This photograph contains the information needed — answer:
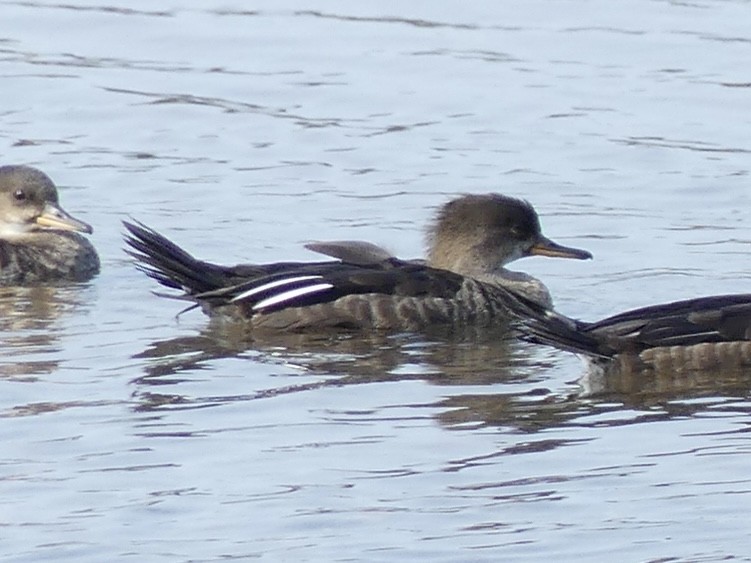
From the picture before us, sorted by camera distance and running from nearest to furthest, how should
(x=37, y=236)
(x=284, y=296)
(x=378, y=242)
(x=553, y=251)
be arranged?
(x=284, y=296) < (x=553, y=251) < (x=37, y=236) < (x=378, y=242)

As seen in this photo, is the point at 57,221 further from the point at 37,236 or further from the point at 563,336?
the point at 563,336

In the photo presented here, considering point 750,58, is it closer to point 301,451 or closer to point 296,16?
point 296,16

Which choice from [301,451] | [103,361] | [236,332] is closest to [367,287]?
[236,332]

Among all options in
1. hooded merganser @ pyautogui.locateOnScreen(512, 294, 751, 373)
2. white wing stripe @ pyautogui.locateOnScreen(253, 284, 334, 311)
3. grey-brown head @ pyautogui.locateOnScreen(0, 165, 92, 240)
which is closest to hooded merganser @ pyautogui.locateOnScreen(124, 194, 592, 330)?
white wing stripe @ pyautogui.locateOnScreen(253, 284, 334, 311)

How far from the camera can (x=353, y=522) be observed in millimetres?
7480

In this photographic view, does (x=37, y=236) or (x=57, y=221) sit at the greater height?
(x=57, y=221)

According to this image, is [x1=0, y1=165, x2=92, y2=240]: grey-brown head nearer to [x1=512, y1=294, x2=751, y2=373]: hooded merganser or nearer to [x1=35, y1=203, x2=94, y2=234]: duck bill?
[x1=35, y1=203, x2=94, y2=234]: duck bill

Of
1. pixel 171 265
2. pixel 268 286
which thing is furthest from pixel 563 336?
pixel 171 265

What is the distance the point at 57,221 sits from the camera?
12555 millimetres

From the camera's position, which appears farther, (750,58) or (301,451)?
(750,58)

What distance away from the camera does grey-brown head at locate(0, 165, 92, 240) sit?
12.6 m

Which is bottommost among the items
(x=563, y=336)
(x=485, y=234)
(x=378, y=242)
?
(x=378, y=242)

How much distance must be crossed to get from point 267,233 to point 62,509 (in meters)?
5.43

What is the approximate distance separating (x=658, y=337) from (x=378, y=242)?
10.4ft
